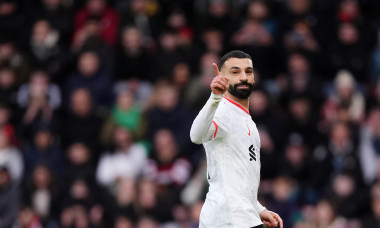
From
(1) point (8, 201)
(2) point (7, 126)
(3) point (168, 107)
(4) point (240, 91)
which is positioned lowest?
(1) point (8, 201)

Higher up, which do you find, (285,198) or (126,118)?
(126,118)

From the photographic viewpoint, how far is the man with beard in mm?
6082

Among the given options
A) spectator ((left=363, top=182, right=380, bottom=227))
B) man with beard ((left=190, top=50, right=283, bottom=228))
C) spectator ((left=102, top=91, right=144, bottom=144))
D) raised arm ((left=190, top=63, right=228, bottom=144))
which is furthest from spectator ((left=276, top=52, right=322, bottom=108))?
raised arm ((left=190, top=63, right=228, bottom=144))

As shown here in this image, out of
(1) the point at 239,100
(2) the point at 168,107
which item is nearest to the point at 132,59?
(2) the point at 168,107

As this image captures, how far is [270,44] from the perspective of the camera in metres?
13.8

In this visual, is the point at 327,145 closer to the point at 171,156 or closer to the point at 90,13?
the point at 171,156

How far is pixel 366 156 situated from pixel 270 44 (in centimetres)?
251

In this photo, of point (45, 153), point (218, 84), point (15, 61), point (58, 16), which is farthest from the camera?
point (58, 16)

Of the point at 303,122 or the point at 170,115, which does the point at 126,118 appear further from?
the point at 303,122

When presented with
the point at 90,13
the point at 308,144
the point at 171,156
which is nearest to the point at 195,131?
the point at 171,156

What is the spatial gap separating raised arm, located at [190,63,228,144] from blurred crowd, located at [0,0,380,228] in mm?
5538

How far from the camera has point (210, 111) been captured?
18.9 ft

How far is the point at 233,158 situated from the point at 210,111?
0.56 meters

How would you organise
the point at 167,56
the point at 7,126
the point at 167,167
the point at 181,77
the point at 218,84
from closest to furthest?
1. the point at 218,84
2. the point at 167,167
3. the point at 181,77
4. the point at 7,126
5. the point at 167,56
